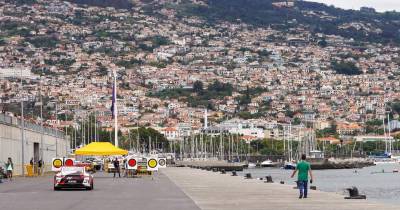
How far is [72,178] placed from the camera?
4850cm

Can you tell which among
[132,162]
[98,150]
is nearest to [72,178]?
[98,150]

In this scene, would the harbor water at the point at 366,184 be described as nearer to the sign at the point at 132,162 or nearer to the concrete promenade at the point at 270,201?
the concrete promenade at the point at 270,201

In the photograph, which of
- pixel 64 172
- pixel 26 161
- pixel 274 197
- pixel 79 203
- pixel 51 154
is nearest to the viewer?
pixel 79 203

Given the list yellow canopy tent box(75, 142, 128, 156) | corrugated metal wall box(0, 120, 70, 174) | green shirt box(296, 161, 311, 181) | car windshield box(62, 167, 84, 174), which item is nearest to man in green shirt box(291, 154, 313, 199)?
green shirt box(296, 161, 311, 181)

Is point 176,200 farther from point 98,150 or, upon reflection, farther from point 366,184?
point 366,184

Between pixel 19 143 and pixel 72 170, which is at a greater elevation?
pixel 19 143

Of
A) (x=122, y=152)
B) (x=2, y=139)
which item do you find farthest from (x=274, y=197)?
(x=2, y=139)

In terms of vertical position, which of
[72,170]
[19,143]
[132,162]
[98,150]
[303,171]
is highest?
[19,143]

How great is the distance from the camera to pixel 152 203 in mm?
38562

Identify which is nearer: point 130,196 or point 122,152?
point 130,196

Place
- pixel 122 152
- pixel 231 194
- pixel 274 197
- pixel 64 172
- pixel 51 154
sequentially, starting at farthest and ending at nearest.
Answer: pixel 51 154 < pixel 122 152 < pixel 64 172 < pixel 231 194 < pixel 274 197

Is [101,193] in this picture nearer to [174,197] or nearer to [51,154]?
[174,197]

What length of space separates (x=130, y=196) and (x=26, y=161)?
45.9m

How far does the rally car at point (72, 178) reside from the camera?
48.6 metres
